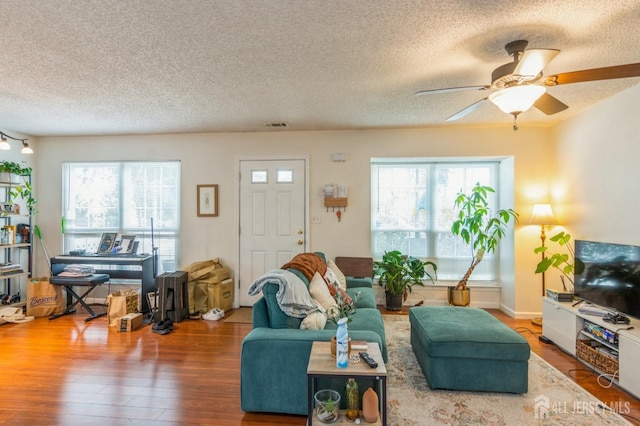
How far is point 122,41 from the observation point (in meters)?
2.33

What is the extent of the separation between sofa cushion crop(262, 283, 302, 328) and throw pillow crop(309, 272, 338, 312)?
36 cm

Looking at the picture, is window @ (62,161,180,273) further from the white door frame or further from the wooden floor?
the wooden floor

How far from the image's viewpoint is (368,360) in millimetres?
1884

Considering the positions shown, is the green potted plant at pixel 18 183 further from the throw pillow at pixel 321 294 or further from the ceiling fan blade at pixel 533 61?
the ceiling fan blade at pixel 533 61

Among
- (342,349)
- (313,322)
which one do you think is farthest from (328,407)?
(313,322)

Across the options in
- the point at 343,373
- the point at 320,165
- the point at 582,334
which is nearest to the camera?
the point at 343,373

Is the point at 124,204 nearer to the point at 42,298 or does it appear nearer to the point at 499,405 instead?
the point at 42,298

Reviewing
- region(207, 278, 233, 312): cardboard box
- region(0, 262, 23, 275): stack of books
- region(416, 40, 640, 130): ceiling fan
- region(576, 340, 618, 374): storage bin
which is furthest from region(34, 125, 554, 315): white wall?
region(416, 40, 640, 130): ceiling fan

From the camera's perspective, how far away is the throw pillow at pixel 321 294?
9.01 feet

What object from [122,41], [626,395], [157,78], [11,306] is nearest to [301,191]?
[157,78]

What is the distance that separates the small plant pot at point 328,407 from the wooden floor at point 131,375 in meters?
0.39

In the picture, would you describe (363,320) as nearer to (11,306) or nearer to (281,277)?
(281,277)

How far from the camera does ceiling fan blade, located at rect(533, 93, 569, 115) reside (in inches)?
95.4

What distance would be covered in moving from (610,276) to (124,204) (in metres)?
5.90
